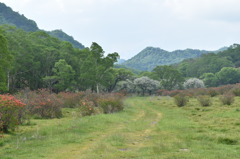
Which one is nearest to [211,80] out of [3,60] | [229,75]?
[229,75]

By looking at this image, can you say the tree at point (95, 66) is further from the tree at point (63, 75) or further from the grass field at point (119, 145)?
the grass field at point (119, 145)

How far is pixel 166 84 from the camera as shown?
86188 mm

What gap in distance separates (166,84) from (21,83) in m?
50.0

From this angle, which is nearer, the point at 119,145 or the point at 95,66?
the point at 119,145

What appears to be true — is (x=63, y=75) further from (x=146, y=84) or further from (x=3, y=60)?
(x=146, y=84)

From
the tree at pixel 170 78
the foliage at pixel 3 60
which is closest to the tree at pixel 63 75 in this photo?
the foliage at pixel 3 60

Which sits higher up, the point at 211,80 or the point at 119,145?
the point at 211,80

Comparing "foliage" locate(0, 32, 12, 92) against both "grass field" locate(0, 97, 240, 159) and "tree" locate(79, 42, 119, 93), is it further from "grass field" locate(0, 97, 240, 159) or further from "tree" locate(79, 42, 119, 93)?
"tree" locate(79, 42, 119, 93)

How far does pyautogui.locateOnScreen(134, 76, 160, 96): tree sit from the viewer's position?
279 ft

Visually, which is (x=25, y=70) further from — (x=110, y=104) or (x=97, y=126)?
(x=97, y=126)

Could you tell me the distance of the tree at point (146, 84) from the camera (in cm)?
8494

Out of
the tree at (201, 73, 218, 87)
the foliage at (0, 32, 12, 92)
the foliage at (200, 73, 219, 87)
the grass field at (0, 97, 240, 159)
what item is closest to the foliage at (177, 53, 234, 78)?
the foliage at (200, 73, 219, 87)

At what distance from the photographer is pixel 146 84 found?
8588 cm

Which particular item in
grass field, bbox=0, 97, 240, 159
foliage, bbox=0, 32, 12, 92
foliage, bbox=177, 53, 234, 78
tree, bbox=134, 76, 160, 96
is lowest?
grass field, bbox=0, 97, 240, 159
